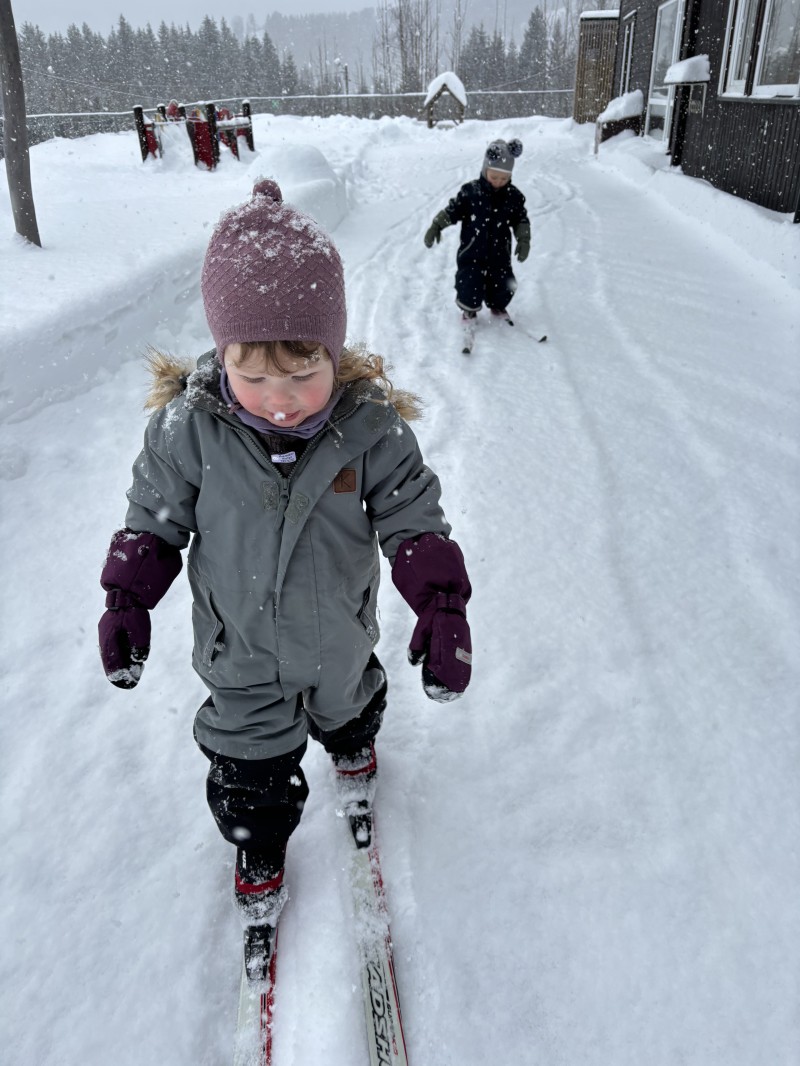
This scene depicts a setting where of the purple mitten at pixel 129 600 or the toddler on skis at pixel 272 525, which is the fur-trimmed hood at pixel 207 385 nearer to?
the toddler on skis at pixel 272 525

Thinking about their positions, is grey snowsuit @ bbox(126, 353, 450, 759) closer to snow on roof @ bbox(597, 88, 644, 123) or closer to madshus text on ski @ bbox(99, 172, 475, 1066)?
madshus text on ski @ bbox(99, 172, 475, 1066)

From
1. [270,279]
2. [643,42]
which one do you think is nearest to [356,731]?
[270,279]

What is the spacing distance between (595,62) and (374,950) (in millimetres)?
25657

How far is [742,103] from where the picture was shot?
25.8 ft

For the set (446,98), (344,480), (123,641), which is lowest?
(123,641)

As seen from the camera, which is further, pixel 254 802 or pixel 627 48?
pixel 627 48

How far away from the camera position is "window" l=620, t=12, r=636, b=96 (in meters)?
16.6

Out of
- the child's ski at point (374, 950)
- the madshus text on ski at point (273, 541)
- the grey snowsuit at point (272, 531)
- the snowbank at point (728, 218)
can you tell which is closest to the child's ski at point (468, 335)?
the snowbank at point (728, 218)

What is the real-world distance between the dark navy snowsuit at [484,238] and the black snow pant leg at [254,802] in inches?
170

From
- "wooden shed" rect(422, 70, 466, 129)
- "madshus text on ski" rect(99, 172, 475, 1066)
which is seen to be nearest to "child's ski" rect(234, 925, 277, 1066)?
Result: "madshus text on ski" rect(99, 172, 475, 1066)

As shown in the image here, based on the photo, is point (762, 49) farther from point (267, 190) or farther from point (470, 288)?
point (267, 190)

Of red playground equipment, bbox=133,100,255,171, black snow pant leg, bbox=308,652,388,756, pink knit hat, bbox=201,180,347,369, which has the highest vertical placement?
red playground equipment, bbox=133,100,255,171

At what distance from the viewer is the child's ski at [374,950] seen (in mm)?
1417

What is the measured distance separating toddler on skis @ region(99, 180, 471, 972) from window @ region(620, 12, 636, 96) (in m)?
19.9
